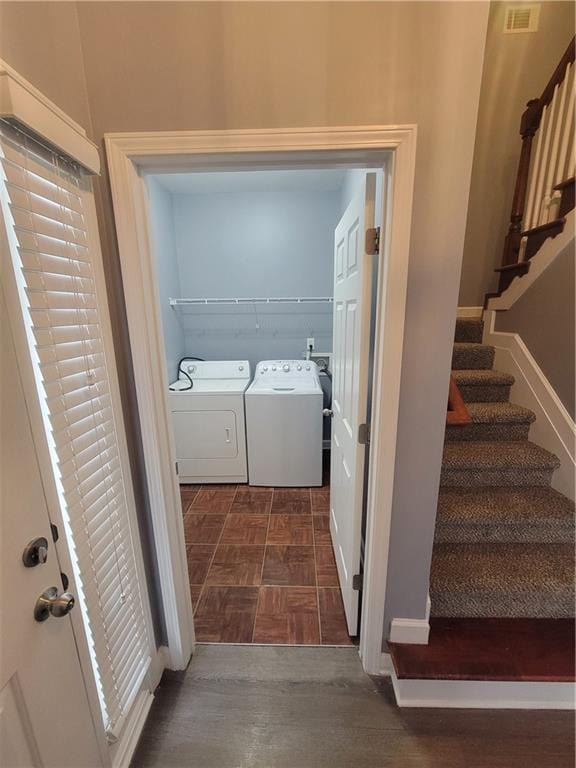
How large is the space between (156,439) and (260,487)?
1820mm

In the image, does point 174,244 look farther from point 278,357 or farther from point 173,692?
point 173,692

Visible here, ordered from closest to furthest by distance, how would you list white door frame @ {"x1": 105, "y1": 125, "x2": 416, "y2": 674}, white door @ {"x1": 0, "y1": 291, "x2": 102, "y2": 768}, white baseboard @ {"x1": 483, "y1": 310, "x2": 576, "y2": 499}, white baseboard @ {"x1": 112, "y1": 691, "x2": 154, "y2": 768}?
1. white door @ {"x1": 0, "y1": 291, "x2": 102, "y2": 768}
2. white door frame @ {"x1": 105, "y1": 125, "x2": 416, "y2": 674}
3. white baseboard @ {"x1": 112, "y1": 691, "x2": 154, "y2": 768}
4. white baseboard @ {"x1": 483, "y1": 310, "x2": 576, "y2": 499}

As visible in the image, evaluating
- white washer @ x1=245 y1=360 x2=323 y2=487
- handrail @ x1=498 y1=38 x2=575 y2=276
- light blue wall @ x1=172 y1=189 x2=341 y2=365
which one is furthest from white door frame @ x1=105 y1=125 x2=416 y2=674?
light blue wall @ x1=172 y1=189 x2=341 y2=365

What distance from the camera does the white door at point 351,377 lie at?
1152mm

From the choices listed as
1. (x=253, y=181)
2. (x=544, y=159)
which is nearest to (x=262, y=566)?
(x=253, y=181)

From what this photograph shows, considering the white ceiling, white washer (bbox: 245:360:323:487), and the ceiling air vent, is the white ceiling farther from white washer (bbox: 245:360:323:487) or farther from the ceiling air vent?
white washer (bbox: 245:360:323:487)

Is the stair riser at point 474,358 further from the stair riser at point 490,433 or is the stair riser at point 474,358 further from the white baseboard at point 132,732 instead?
the white baseboard at point 132,732

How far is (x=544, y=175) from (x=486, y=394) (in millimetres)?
1396

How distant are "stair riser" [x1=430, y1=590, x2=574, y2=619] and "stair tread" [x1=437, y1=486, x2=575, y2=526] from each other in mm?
→ 297

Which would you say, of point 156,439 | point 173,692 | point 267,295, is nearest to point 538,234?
point 267,295

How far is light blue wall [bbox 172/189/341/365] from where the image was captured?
2.93 meters

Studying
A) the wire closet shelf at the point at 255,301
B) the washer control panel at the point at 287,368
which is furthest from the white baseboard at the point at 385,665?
the wire closet shelf at the point at 255,301

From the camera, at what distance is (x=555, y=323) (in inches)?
67.3

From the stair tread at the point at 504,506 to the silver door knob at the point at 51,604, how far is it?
147 centimetres
